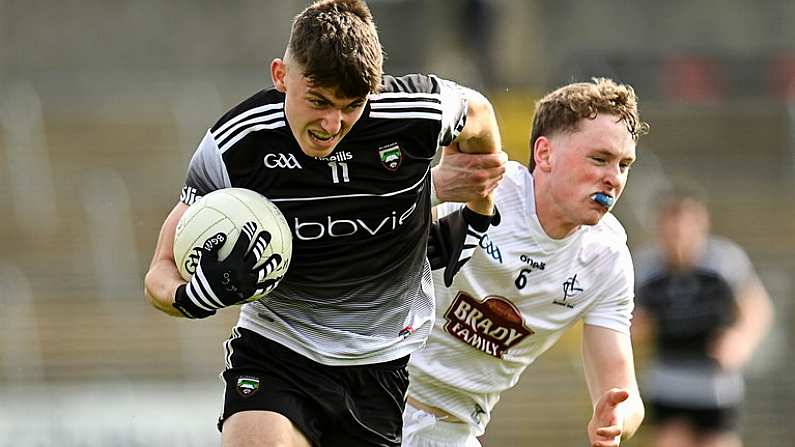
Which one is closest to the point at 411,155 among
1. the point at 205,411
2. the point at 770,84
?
the point at 205,411

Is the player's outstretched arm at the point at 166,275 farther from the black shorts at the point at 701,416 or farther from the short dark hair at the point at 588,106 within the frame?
the black shorts at the point at 701,416

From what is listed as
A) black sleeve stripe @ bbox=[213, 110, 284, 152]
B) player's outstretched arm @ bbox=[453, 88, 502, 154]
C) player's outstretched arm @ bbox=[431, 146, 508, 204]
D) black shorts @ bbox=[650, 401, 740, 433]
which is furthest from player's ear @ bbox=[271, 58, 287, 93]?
black shorts @ bbox=[650, 401, 740, 433]

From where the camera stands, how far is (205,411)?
1161 cm

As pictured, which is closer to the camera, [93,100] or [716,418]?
[716,418]

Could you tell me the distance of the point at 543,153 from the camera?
218 inches

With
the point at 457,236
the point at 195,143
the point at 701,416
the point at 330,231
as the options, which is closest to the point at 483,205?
the point at 457,236

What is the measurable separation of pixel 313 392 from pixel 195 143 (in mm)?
12650

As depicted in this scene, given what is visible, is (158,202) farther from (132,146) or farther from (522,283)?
(522,283)

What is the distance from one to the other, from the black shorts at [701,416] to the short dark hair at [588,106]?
466 cm

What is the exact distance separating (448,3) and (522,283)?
57.5 feet

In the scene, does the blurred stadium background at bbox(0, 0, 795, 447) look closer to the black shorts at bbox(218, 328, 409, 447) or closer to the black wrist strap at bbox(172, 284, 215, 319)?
the black shorts at bbox(218, 328, 409, 447)

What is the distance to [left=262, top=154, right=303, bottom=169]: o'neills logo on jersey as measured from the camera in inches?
183

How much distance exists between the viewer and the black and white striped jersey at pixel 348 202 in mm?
4668

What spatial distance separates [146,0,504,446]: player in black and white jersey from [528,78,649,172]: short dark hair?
37cm
